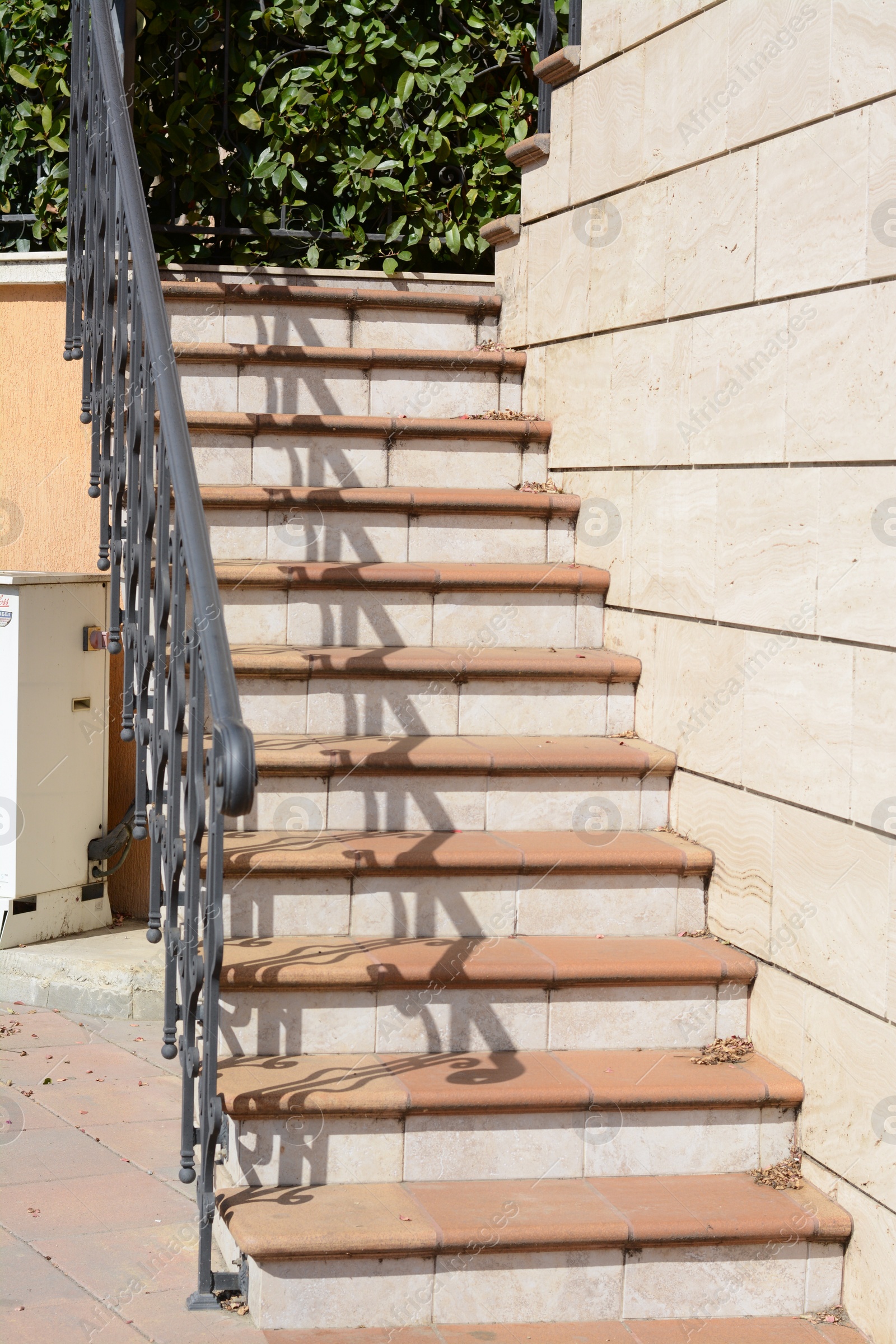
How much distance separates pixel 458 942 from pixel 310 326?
8.14 feet

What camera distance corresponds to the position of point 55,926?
4711 millimetres

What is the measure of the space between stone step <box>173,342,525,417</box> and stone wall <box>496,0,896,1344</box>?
1.87 ft

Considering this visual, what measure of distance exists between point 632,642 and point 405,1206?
178 cm

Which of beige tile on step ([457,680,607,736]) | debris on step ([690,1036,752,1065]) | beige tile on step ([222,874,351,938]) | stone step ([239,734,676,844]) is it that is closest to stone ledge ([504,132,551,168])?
beige tile on step ([457,680,607,736])

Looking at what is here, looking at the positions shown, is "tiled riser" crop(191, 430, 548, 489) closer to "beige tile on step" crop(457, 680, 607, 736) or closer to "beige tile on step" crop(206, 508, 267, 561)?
"beige tile on step" crop(206, 508, 267, 561)

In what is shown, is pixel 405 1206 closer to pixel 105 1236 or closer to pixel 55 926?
pixel 105 1236

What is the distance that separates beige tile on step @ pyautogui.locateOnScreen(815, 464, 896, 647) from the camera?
2.65 metres

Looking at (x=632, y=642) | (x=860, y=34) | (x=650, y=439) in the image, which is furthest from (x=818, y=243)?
(x=632, y=642)

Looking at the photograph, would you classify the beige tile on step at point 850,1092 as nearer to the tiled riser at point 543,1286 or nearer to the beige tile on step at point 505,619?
the tiled riser at point 543,1286

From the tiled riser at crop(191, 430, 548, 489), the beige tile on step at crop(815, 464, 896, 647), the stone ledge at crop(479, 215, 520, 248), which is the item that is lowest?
the beige tile on step at crop(815, 464, 896, 647)

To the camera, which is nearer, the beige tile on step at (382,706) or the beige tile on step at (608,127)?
the beige tile on step at (382,706)

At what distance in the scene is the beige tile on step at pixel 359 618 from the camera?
3811mm

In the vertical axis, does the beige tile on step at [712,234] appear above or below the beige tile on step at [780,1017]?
above

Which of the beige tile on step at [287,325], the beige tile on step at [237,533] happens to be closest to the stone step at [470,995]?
the beige tile on step at [237,533]
